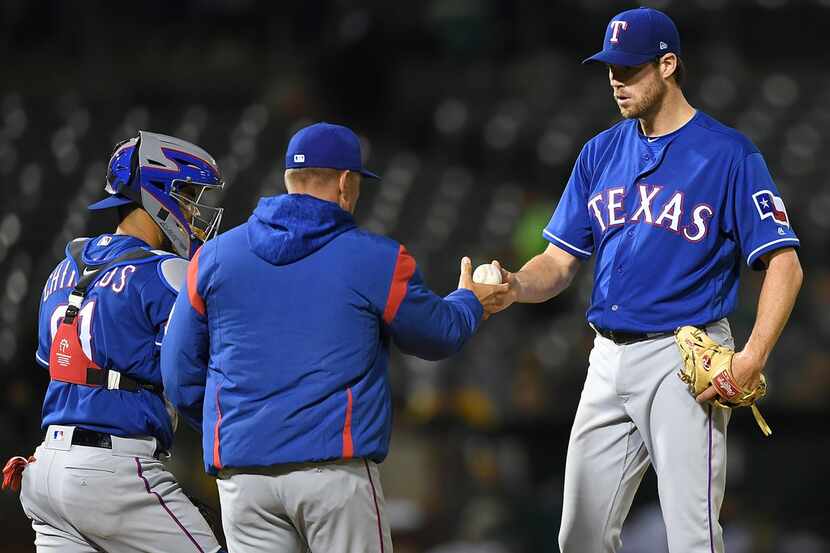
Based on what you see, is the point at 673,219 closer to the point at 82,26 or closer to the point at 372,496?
the point at 372,496

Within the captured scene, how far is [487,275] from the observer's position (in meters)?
3.69

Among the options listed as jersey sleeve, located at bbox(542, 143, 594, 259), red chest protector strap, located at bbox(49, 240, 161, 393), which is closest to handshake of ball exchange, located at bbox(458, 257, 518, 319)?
jersey sleeve, located at bbox(542, 143, 594, 259)

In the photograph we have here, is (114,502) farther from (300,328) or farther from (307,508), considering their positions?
(300,328)

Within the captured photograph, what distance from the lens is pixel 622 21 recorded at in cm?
353

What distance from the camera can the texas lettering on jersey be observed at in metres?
3.39

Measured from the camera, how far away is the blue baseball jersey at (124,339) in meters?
3.42

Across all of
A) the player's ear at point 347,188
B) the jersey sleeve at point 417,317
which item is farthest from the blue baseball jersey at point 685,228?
the player's ear at point 347,188

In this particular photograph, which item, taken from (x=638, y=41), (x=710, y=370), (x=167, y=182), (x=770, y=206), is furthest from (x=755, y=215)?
(x=167, y=182)

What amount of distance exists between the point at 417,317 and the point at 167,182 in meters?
1.03

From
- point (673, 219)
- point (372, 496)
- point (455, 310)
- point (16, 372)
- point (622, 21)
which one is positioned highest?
point (622, 21)

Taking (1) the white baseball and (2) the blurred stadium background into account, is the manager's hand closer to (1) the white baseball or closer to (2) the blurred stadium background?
(1) the white baseball

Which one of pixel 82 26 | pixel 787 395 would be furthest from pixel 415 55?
pixel 787 395

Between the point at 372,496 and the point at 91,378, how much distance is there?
916 millimetres

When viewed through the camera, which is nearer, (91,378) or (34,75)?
(91,378)
